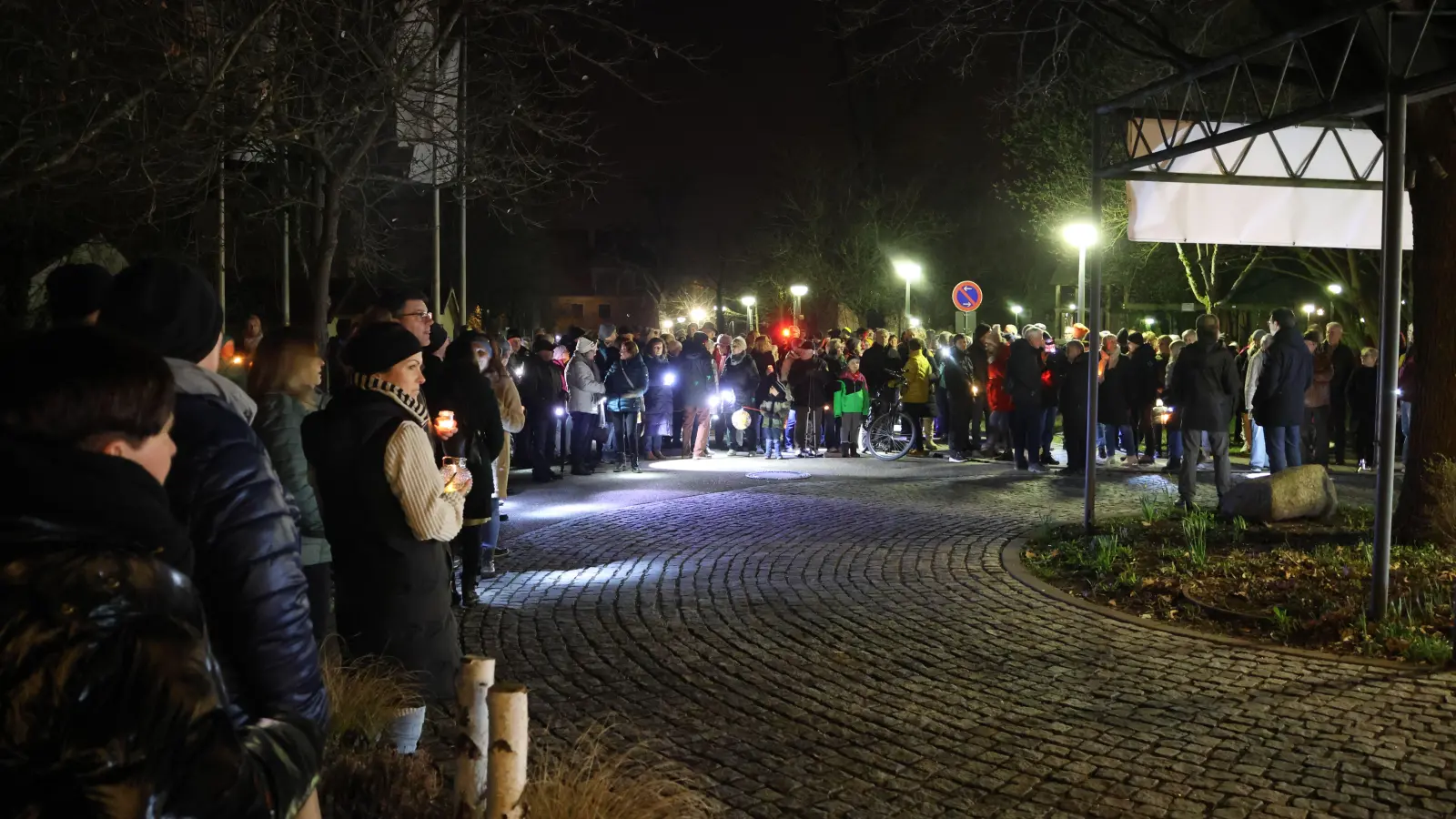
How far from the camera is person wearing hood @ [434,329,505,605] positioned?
7797mm

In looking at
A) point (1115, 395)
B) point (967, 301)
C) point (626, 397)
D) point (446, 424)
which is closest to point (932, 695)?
point (446, 424)

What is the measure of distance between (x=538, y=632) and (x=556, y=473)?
9.15 meters

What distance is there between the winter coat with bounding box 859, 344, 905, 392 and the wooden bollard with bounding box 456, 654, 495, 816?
52.0 ft

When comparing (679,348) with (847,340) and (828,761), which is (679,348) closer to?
(847,340)

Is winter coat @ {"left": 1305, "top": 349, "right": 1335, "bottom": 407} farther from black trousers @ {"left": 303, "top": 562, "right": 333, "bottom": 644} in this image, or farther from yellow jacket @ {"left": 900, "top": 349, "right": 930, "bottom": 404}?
black trousers @ {"left": 303, "top": 562, "right": 333, "bottom": 644}

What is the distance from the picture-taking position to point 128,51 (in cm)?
935

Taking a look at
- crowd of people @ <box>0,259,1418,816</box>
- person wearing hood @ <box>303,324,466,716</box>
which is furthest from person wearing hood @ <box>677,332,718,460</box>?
person wearing hood @ <box>303,324,466,716</box>

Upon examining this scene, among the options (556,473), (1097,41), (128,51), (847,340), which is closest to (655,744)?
(128,51)

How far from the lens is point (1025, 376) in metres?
16.8

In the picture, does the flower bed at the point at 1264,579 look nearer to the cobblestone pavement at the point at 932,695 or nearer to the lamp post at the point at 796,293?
the cobblestone pavement at the point at 932,695

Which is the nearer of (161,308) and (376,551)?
(161,308)

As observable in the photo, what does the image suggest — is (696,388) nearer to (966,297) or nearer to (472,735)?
(966,297)

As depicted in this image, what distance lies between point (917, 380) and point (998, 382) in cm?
132

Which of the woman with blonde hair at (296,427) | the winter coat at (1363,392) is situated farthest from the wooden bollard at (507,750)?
the winter coat at (1363,392)
